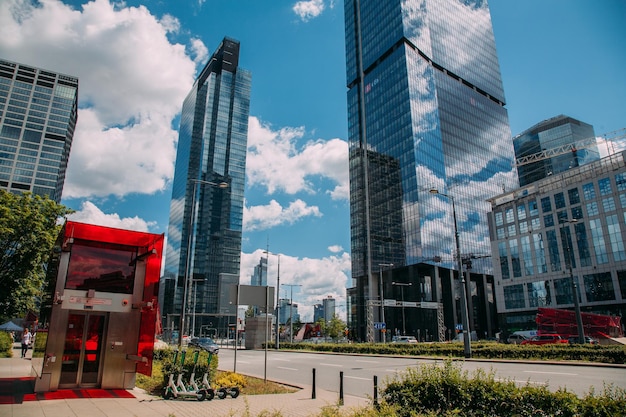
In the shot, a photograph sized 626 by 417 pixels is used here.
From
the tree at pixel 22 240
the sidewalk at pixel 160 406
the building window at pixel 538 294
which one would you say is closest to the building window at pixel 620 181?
the building window at pixel 538 294

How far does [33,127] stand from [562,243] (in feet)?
605

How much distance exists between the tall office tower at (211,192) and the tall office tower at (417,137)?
6949 centimetres

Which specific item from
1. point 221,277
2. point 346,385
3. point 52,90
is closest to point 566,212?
point 346,385

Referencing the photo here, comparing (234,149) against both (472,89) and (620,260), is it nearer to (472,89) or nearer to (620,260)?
(472,89)

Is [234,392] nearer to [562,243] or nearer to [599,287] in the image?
[599,287]

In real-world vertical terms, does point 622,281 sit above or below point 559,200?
below

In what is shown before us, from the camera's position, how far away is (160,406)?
10.1 m

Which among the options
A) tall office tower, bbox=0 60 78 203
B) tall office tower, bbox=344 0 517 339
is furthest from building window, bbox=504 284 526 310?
tall office tower, bbox=0 60 78 203

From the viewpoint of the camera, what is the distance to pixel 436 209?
88.5m

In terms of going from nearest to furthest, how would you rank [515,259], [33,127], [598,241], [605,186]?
[605,186] → [598,241] → [515,259] → [33,127]

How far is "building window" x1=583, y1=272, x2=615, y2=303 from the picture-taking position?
202ft

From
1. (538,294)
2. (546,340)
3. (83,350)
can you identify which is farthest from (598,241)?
(83,350)

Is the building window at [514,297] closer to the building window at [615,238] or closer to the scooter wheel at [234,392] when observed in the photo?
the building window at [615,238]

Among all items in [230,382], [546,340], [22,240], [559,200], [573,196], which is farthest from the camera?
[559,200]
